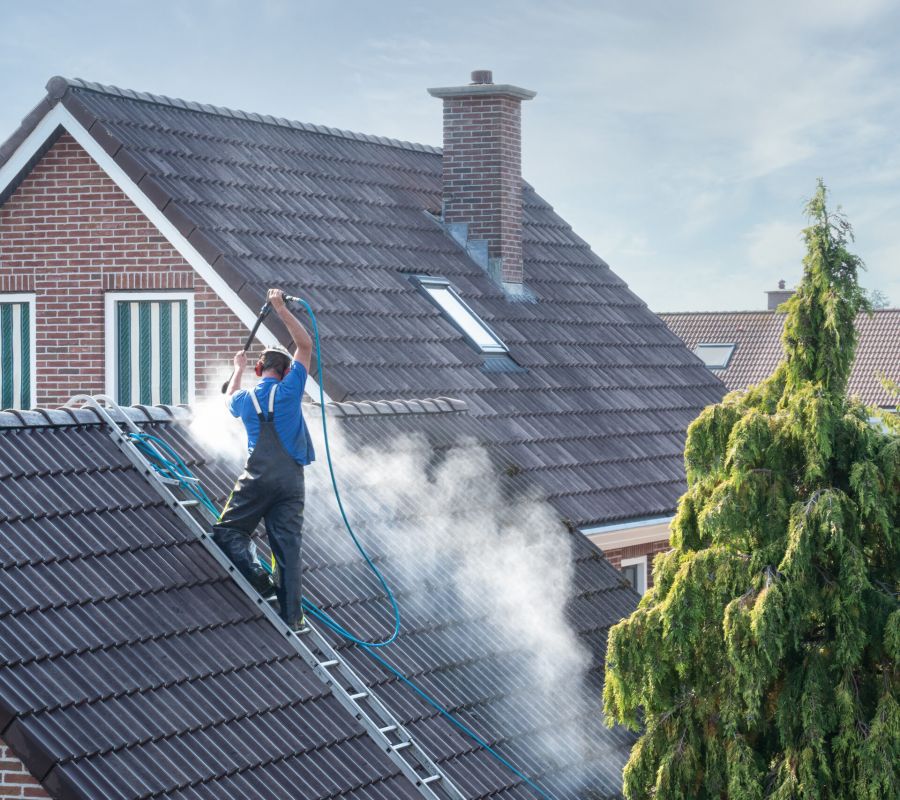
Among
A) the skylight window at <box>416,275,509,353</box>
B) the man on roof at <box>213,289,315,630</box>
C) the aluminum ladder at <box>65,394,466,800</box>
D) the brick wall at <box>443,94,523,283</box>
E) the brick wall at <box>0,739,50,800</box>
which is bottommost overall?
the brick wall at <box>0,739,50,800</box>

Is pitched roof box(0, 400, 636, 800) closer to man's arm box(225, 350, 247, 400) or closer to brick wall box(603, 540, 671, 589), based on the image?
man's arm box(225, 350, 247, 400)

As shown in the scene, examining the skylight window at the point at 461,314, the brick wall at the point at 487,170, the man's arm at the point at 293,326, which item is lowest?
the man's arm at the point at 293,326

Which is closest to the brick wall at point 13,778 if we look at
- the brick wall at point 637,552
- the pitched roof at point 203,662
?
the pitched roof at point 203,662

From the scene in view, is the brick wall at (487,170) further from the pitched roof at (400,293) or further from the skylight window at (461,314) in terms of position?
the skylight window at (461,314)

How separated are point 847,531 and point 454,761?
2828mm

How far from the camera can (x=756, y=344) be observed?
54938 millimetres

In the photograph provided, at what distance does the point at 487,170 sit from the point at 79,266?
5.58m

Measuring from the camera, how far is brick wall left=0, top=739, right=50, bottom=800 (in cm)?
736

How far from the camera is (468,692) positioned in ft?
33.8

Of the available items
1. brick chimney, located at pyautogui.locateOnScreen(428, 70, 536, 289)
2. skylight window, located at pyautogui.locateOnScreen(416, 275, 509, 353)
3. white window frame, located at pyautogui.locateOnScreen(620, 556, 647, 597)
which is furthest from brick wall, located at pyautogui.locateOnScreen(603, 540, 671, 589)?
brick chimney, located at pyautogui.locateOnScreen(428, 70, 536, 289)

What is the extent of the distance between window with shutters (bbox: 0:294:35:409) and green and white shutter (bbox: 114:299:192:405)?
1159 millimetres

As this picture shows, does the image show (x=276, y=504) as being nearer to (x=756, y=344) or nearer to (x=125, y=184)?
(x=125, y=184)

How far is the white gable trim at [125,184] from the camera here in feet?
50.2

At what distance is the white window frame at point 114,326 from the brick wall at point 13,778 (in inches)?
339
